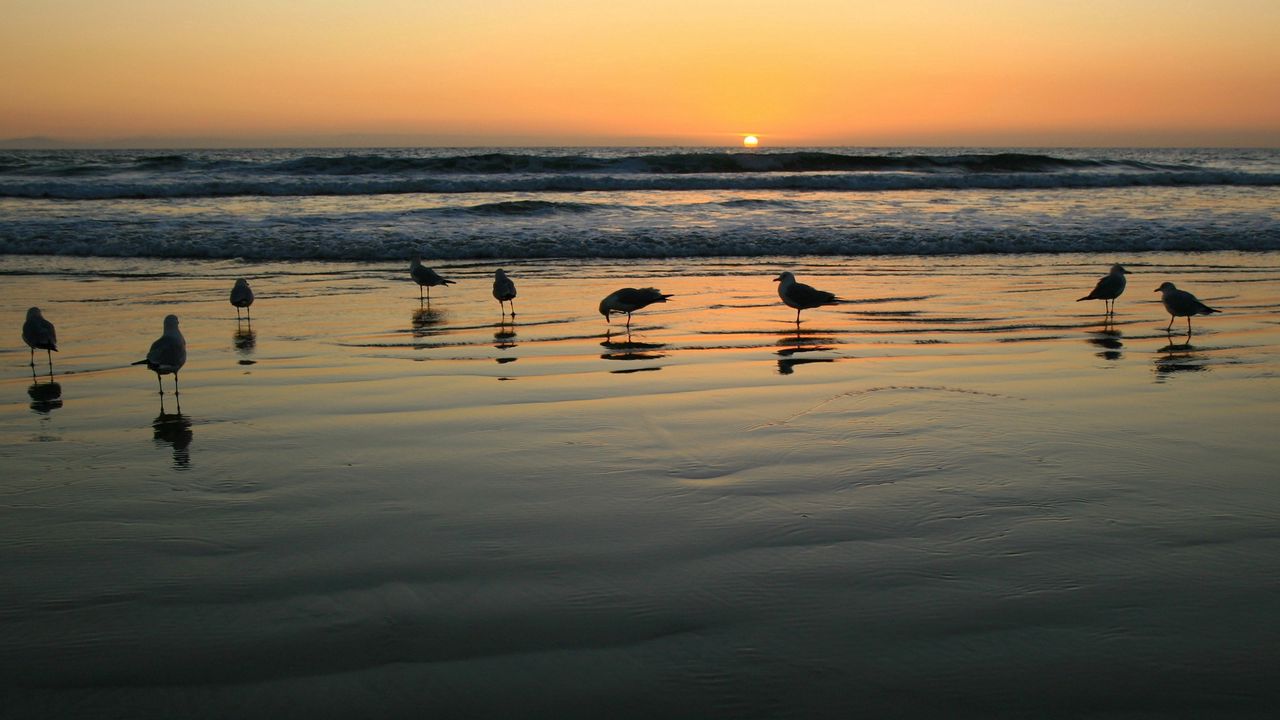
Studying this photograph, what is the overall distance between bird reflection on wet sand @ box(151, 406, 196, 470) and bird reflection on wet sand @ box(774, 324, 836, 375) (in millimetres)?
3877

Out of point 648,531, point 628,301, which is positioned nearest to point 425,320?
point 628,301

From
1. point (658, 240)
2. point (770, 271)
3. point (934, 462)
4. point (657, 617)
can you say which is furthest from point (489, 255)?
point (657, 617)

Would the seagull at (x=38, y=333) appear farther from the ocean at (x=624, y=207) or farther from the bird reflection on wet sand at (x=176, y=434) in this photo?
the ocean at (x=624, y=207)

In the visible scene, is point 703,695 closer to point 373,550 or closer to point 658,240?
point 373,550

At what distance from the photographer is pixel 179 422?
570 centimetres

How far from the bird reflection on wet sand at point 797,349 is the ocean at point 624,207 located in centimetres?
784

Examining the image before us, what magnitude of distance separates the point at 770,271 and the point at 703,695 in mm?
11593

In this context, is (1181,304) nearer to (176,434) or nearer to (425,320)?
(425,320)

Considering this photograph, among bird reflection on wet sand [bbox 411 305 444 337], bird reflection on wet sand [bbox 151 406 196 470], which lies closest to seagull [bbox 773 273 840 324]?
bird reflection on wet sand [bbox 411 305 444 337]

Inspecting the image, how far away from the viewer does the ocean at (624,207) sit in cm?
1667

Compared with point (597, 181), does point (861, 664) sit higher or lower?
lower

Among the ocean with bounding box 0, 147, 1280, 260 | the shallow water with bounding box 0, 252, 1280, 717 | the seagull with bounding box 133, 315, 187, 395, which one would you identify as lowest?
the shallow water with bounding box 0, 252, 1280, 717

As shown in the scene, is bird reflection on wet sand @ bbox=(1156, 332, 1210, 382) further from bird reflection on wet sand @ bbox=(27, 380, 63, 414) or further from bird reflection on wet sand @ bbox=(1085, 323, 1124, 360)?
bird reflection on wet sand @ bbox=(27, 380, 63, 414)

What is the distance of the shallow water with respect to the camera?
2.70 meters
